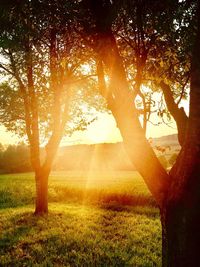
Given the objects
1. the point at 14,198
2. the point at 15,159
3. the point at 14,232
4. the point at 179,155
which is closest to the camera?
the point at 179,155

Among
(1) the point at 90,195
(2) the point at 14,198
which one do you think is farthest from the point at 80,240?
(2) the point at 14,198

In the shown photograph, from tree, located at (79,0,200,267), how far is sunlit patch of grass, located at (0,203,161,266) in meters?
4.34

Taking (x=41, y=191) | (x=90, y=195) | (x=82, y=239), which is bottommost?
(x=90, y=195)

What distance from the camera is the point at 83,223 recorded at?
18156 mm

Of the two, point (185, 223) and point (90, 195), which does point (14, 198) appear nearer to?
point (90, 195)

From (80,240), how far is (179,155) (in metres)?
8.58

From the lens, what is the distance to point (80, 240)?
14055 mm

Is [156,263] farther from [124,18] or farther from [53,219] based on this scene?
[53,219]

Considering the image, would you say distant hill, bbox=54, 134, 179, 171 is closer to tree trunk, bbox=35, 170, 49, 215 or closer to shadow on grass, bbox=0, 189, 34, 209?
shadow on grass, bbox=0, 189, 34, 209

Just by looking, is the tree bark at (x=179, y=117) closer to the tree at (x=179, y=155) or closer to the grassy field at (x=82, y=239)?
the tree at (x=179, y=155)

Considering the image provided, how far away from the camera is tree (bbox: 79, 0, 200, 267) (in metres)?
6.60

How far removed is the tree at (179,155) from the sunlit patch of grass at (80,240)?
4.34 meters

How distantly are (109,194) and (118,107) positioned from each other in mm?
23600

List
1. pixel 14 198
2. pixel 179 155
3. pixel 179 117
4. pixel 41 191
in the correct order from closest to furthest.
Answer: pixel 179 155 < pixel 179 117 < pixel 41 191 < pixel 14 198
